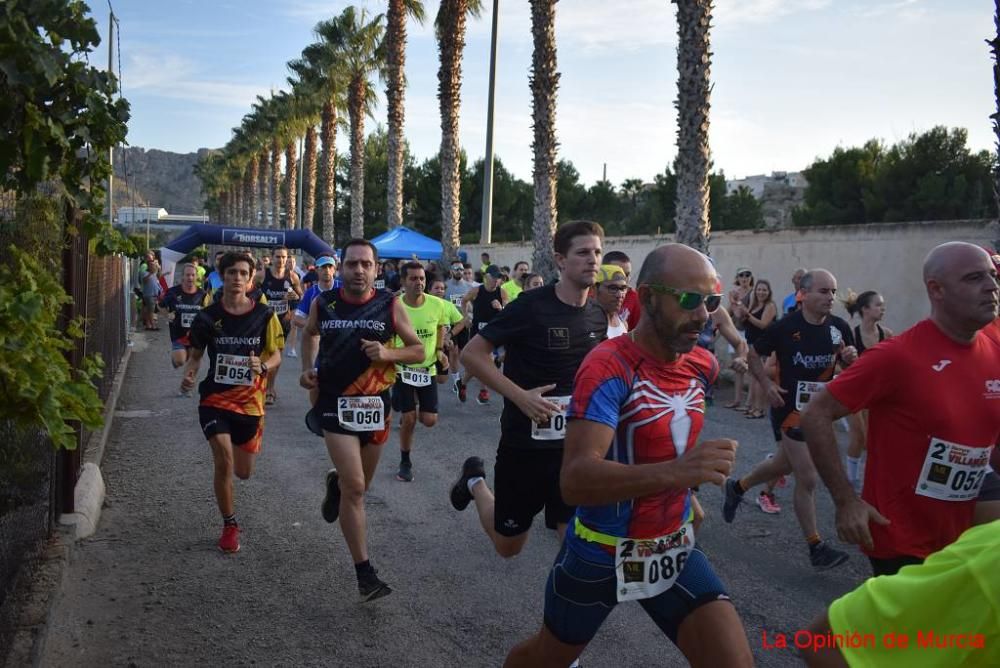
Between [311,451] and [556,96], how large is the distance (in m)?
12.8

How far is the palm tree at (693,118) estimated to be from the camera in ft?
46.1

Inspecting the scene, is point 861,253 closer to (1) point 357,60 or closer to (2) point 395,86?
(2) point 395,86

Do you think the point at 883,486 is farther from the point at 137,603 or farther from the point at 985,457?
the point at 137,603

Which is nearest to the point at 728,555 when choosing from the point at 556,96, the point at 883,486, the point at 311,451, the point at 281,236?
the point at 883,486

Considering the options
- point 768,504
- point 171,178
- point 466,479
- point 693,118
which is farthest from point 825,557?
point 171,178

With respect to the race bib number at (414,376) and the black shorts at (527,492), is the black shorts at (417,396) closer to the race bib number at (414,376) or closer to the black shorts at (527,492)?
the race bib number at (414,376)

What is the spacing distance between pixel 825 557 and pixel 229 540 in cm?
407

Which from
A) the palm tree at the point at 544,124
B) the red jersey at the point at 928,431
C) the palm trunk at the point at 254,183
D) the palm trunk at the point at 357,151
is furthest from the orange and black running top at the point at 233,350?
the palm trunk at the point at 254,183

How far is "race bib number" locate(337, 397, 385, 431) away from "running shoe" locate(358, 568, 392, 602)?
3.05 feet

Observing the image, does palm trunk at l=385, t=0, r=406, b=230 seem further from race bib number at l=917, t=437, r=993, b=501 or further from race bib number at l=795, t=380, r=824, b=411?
race bib number at l=917, t=437, r=993, b=501

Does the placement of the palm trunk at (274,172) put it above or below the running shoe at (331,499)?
above

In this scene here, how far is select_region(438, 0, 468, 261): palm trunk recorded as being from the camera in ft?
86.8

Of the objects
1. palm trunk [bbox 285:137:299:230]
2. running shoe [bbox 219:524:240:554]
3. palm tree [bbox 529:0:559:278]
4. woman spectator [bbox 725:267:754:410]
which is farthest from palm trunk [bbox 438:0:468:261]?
palm trunk [bbox 285:137:299:230]

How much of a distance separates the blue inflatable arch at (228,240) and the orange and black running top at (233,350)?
749 inches
